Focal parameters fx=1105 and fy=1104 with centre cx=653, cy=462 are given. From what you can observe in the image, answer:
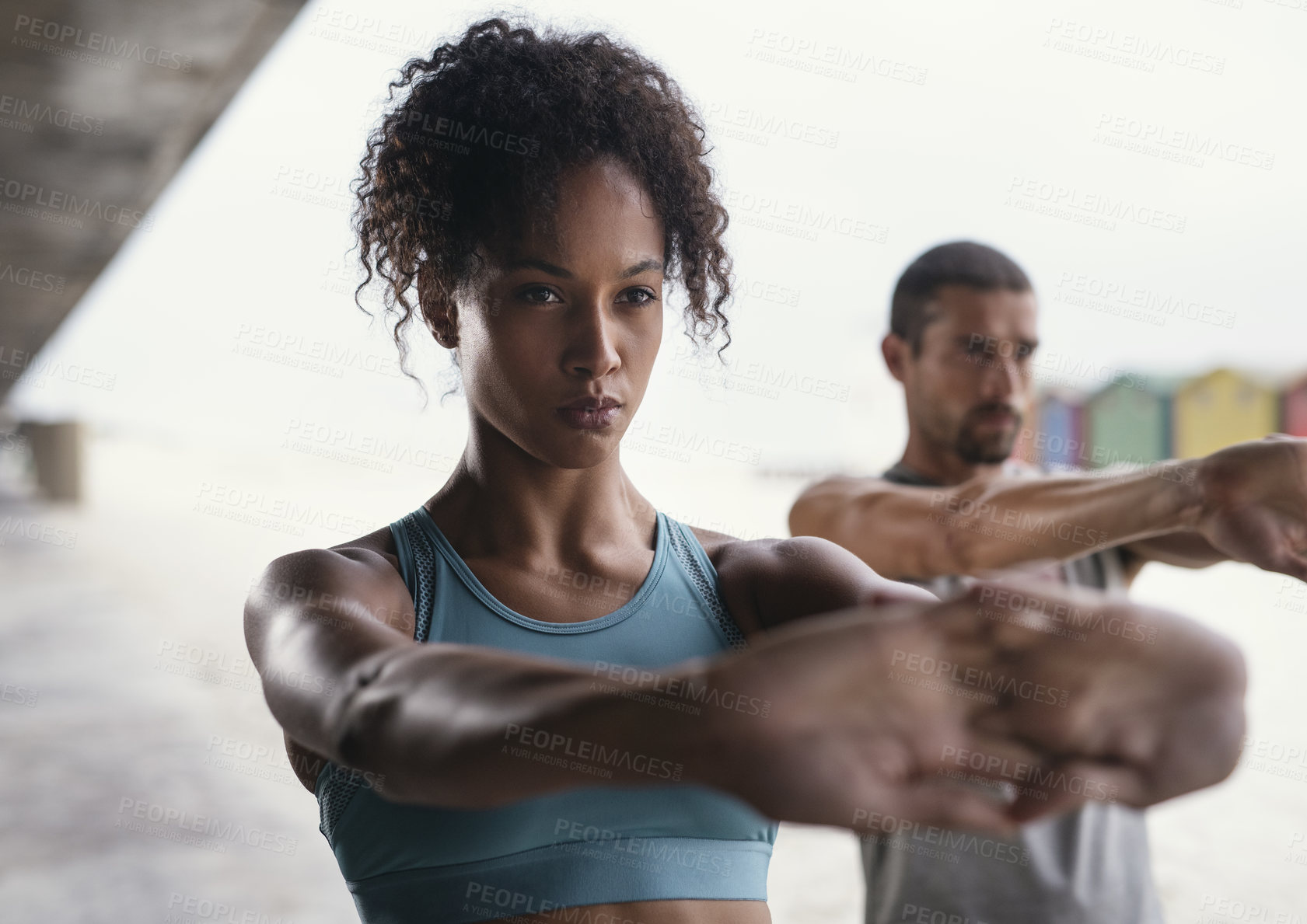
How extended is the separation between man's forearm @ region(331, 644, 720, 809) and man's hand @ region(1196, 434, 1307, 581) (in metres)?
0.54

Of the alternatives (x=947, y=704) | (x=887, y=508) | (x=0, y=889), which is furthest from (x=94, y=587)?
(x=947, y=704)

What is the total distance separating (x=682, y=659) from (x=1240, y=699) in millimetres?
486

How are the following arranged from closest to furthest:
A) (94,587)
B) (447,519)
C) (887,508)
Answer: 1. (447,519)
2. (887,508)
3. (94,587)

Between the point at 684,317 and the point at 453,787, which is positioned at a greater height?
the point at 684,317

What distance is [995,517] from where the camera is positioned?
1239mm

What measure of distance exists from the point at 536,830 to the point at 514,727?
0.38 metres

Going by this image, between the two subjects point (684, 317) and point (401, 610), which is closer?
point (401, 610)

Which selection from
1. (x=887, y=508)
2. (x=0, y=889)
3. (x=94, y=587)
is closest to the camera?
(x=887, y=508)

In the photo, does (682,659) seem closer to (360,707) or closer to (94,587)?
(360,707)

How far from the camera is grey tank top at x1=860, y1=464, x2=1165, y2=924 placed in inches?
62.3

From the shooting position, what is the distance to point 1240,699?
1.55 feet

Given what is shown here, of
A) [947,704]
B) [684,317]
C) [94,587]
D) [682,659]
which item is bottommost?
[94,587]
